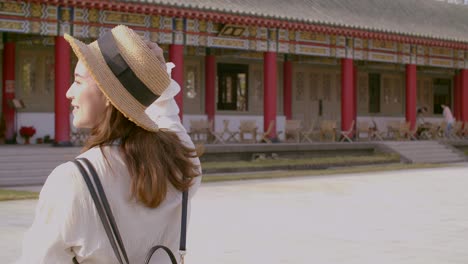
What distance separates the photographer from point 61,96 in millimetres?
17875

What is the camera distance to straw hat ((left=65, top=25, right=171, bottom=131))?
82.7 inches

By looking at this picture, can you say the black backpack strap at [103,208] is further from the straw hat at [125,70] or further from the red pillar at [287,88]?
the red pillar at [287,88]

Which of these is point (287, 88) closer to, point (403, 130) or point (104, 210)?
point (403, 130)

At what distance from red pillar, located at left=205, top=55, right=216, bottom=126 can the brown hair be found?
2177cm

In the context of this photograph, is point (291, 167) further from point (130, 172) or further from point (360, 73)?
point (130, 172)

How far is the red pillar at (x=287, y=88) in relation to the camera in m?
26.3

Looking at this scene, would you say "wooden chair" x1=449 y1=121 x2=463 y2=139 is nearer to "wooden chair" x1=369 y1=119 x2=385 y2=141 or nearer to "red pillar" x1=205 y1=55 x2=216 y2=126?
"wooden chair" x1=369 y1=119 x2=385 y2=141

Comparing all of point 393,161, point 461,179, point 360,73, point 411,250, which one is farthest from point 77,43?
point 360,73

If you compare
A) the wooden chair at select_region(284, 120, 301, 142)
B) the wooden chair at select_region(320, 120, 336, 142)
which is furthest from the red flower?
the wooden chair at select_region(320, 120, 336, 142)

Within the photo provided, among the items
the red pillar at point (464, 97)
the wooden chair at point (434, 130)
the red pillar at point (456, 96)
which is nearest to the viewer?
the wooden chair at point (434, 130)

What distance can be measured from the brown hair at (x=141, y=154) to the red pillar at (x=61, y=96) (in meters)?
16.0

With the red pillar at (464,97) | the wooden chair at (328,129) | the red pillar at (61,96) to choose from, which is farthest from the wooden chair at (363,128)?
the red pillar at (61,96)

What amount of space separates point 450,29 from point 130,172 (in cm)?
2993

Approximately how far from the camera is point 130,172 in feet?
7.01
